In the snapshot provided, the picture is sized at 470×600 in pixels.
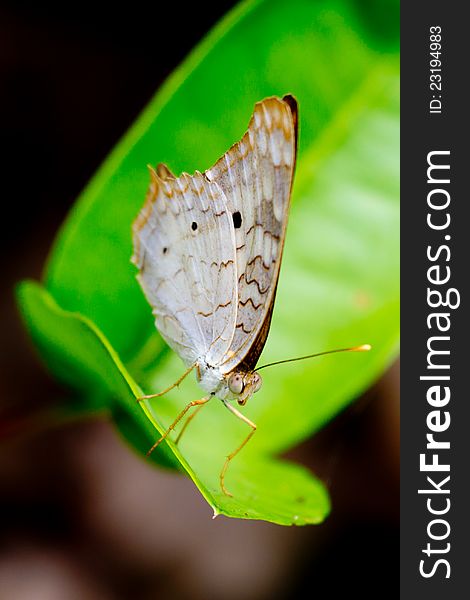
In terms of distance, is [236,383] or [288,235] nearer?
[236,383]

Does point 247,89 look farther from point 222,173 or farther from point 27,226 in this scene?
point 27,226

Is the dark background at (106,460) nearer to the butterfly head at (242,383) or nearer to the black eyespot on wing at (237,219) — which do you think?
the butterfly head at (242,383)

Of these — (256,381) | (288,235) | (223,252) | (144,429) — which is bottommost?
(144,429)

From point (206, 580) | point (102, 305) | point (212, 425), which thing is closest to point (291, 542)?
point (206, 580)

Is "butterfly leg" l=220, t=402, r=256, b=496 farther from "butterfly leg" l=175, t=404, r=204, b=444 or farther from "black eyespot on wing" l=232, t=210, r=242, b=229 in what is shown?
"black eyespot on wing" l=232, t=210, r=242, b=229

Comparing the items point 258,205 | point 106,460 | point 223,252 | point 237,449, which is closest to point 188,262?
point 223,252

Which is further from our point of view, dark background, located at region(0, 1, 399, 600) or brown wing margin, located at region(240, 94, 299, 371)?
dark background, located at region(0, 1, 399, 600)

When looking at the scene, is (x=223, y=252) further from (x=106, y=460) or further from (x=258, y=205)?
(x=106, y=460)

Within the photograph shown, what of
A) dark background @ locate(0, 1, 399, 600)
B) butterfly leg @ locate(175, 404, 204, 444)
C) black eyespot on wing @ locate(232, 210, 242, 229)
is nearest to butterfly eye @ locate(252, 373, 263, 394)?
butterfly leg @ locate(175, 404, 204, 444)
